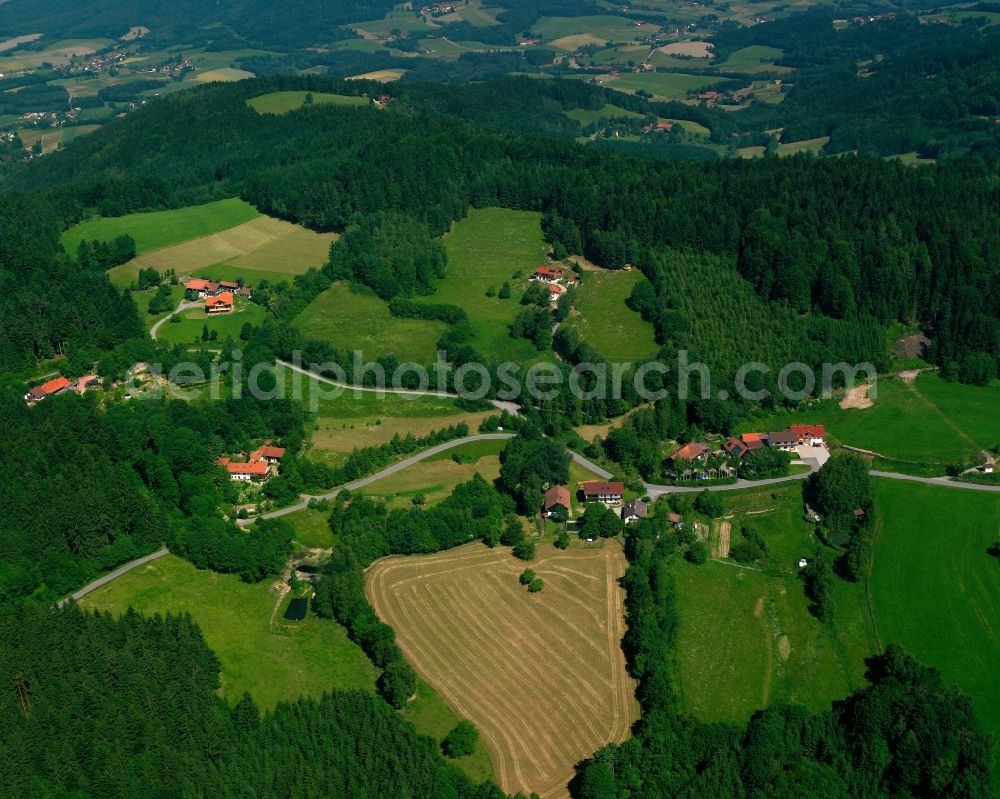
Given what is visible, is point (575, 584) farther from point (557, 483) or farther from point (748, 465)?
point (748, 465)

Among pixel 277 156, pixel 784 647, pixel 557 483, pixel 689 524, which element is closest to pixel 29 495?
pixel 557 483

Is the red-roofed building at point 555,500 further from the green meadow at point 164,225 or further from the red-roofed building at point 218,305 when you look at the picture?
the green meadow at point 164,225

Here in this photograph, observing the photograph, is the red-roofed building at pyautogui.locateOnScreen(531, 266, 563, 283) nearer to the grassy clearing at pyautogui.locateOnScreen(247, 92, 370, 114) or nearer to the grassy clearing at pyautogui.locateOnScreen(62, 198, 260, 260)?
the grassy clearing at pyautogui.locateOnScreen(62, 198, 260, 260)

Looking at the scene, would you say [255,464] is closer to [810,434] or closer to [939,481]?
[810,434]

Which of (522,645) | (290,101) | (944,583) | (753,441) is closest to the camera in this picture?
(522,645)

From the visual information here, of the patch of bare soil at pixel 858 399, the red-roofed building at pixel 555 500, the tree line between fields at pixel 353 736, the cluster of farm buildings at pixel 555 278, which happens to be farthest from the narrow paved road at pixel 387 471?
the patch of bare soil at pixel 858 399

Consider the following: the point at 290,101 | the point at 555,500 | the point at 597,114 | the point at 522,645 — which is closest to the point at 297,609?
the point at 522,645
